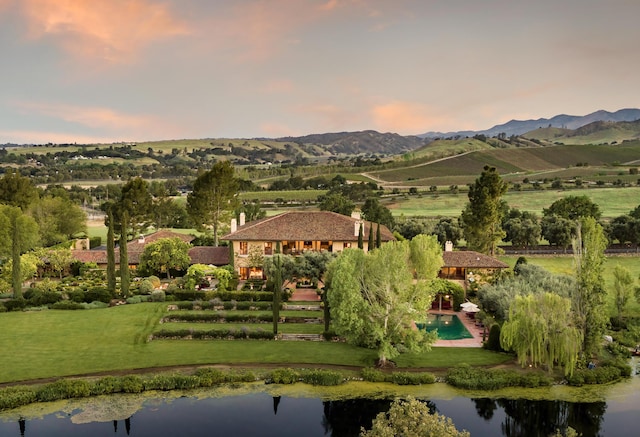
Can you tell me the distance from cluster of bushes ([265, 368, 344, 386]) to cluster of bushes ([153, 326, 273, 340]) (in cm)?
699

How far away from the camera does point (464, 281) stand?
55.8 metres

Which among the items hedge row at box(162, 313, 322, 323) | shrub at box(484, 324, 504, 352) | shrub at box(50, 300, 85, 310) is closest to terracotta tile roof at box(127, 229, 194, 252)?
shrub at box(50, 300, 85, 310)

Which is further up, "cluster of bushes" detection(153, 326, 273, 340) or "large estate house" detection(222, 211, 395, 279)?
"large estate house" detection(222, 211, 395, 279)

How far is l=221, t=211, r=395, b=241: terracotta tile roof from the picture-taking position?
196 ft

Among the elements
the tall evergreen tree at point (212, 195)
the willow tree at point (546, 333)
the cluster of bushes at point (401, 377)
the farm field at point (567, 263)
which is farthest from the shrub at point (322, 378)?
the tall evergreen tree at point (212, 195)

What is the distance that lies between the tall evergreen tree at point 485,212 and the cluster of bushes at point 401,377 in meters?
35.4

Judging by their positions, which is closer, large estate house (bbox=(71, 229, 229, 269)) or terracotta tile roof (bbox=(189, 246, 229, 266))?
terracotta tile roof (bbox=(189, 246, 229, 266))

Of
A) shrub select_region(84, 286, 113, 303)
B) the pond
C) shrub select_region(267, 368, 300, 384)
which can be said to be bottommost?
the pond

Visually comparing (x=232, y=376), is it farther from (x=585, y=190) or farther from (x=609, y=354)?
(x=585, y=190)

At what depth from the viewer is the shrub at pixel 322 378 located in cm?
3238

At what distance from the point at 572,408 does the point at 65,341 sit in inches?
1342

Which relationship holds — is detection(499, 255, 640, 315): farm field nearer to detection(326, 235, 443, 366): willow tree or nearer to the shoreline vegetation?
the shoreline vegetation

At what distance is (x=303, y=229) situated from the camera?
61.3 metres

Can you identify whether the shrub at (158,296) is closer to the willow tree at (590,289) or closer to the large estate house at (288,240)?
the large estate house at (288,240)
